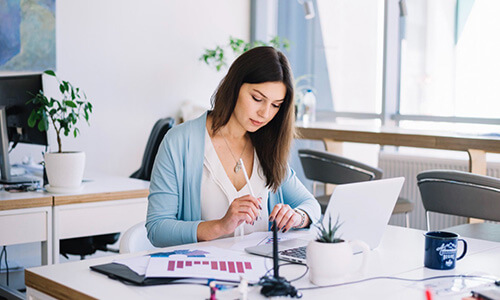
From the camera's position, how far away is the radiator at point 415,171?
4.41 metres

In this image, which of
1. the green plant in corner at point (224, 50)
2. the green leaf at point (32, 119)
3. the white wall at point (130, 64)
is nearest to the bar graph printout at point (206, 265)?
the green leaf at point (32, 119)

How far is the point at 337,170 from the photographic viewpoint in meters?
→ 3.45

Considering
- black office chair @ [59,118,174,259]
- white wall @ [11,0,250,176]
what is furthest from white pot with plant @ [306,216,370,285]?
white wall @ [11,0,250,176]

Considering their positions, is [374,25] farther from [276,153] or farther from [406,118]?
[276,153]

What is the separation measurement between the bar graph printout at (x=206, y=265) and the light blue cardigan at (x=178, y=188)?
21 cm

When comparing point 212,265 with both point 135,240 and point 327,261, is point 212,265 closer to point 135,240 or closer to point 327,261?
point 327,261

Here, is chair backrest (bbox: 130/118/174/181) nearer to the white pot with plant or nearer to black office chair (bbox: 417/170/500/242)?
black office chair (bbox: 417/170/500/242)

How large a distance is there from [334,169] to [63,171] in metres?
1.44

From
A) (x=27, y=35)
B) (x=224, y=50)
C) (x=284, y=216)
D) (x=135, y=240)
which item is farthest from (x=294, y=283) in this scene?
(x=224, y=50)

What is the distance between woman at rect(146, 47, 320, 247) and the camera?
1897 millimetres

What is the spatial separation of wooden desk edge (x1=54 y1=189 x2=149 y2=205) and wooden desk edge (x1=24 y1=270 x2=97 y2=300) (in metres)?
1.22

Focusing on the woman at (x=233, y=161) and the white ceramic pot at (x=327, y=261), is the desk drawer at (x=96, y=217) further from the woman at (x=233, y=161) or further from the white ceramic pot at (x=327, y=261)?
the white ceramic pot at (x=327, y=261)

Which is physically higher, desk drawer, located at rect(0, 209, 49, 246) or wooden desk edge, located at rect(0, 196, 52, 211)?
wooden desk edge, located at rect(0, 196, 52, 211)

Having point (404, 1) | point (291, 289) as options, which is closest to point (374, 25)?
point (404, 1)
